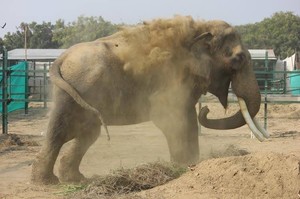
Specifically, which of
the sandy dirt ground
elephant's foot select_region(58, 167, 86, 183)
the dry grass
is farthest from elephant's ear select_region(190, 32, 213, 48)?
elephant's foot select_region(58, 167, 86, 183)

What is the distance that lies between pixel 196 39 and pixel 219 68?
1.90 ft

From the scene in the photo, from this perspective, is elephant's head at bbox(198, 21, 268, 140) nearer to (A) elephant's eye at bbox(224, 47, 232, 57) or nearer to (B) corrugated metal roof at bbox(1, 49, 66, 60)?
(A) elephant's eye at bbox(224, 47, 232, 57)

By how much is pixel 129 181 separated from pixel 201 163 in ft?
2.51

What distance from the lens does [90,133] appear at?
21.2 ft

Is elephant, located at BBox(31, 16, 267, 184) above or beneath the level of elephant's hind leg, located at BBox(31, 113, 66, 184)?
above

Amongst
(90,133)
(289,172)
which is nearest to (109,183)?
(90,133)

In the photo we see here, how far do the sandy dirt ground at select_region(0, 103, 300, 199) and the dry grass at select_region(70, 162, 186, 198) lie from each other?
0.86ft

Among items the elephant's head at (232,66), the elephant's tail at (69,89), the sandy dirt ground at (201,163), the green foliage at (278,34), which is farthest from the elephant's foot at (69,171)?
the green foliage at (278,34)

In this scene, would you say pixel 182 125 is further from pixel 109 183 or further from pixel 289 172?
pixel 289 172

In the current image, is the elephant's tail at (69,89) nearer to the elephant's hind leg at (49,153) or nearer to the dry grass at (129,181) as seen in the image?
the elephant's hind leg at (49,153)

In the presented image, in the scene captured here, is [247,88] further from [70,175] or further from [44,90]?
[44,90]

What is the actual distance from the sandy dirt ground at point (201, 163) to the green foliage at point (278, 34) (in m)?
40.2

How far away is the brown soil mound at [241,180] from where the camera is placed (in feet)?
15.0

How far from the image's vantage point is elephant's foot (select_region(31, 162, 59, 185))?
20.4 ft
